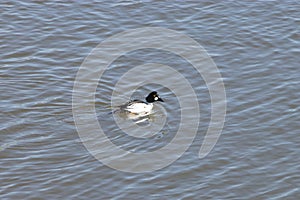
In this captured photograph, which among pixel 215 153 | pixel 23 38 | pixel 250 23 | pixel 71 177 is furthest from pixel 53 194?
pixel 250 23

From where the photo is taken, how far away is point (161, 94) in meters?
19.2

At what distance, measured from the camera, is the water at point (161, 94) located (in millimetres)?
15609

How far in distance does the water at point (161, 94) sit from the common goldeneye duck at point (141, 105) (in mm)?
415

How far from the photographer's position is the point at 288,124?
17.7 metres

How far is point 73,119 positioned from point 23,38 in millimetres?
4441

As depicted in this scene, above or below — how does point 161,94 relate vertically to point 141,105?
above

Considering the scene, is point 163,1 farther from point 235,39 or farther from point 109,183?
point 109,183

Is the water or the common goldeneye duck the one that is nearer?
the water

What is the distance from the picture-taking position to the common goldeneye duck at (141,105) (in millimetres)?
18453

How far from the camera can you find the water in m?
15.6

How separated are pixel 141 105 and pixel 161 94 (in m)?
0.98

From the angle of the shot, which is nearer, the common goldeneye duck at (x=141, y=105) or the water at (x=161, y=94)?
the water at (x=161, y=94)

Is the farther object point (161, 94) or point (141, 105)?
point (161, 94)

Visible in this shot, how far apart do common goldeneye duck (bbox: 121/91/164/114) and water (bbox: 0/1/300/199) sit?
0.42 meters
